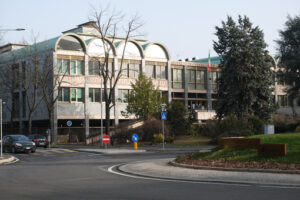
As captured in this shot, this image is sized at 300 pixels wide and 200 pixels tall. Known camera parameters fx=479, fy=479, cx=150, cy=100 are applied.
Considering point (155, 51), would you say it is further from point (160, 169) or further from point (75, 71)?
point (160, 169)

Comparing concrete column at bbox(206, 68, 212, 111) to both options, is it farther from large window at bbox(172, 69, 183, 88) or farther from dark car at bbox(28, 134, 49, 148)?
dark car at bbox(28, 134, 49, 148)

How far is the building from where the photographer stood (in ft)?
201

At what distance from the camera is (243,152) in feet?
64.4

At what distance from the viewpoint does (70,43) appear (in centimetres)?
6206

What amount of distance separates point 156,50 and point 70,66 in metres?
14.1

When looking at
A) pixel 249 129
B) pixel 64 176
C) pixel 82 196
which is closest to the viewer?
pixel 82 196

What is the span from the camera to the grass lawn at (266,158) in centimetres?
1753

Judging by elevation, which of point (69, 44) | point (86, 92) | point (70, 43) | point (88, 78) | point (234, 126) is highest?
point (70, 43)

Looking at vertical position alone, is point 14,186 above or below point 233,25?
below

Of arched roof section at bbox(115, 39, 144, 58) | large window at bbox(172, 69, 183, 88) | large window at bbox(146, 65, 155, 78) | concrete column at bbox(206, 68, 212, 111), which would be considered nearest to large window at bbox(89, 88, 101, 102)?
arched roof section at bbox(115, 39, 144, 58)

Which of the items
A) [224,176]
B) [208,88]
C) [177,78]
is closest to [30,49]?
[177,78]

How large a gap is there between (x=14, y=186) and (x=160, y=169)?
20.5 feet

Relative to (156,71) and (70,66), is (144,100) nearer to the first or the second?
(70,66)

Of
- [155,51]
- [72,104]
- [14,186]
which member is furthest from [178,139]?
[14,186]
